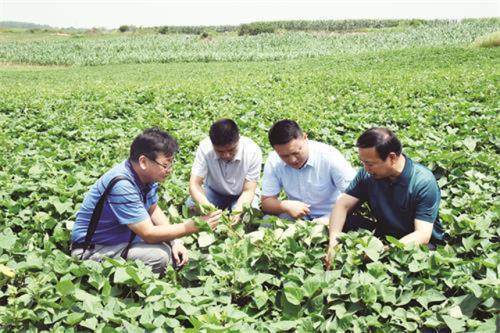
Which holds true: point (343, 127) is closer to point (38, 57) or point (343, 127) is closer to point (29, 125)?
point (29, 125)

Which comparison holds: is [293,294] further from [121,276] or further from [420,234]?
[420,234]

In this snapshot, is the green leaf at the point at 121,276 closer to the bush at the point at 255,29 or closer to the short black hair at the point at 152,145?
the short black hair at the point at 152,145

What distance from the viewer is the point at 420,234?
3197 millimetres

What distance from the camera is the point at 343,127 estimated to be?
741cm

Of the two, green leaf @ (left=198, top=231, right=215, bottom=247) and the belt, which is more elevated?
green leaf @ (left=198, top=231, right=215, bottom=247)

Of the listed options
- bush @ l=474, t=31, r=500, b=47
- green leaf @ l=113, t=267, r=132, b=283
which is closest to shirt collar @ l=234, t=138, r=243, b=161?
green leaf @ l=113, t=267, r=132, b=283

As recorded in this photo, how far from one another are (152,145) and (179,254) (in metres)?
0.88

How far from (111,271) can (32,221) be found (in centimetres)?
187

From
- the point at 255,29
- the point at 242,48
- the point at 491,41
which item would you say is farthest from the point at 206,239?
the point at 255,29

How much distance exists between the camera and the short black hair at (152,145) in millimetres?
3203

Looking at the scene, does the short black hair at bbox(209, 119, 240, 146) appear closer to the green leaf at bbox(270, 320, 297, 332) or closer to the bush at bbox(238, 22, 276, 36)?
the green leaf at bbox(270, 320, 297, 332)

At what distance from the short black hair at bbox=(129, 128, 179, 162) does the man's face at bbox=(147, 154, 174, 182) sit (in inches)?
1.0

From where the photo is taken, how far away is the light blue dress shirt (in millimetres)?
4047

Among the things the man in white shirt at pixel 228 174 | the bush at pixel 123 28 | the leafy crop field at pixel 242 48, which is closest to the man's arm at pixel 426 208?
the man in white shirt at pixel 228 174
